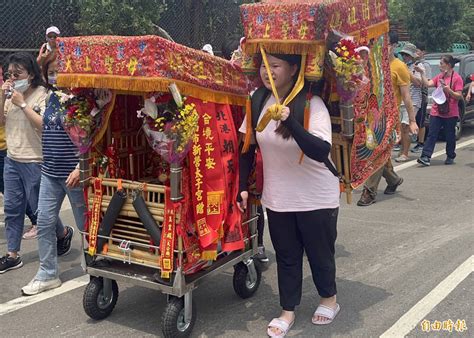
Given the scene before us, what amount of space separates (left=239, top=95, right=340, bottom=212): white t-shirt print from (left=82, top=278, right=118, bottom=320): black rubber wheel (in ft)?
4.05

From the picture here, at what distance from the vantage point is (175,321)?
132 inches

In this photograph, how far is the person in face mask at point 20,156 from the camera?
176 inches

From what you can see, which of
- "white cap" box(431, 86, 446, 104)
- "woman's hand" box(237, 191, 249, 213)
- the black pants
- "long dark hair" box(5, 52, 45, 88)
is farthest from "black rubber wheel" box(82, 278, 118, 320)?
"white cap" box(431, 86, 446, 104)

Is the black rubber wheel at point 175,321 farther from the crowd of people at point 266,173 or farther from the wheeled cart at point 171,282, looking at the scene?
the crowd of people at point 266,173

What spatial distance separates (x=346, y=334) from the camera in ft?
11.6

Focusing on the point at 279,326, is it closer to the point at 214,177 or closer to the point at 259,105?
the point at 214,177

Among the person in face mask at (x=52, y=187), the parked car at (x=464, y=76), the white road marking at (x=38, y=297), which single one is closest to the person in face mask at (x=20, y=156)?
the person in face mask at (x=52, y=187)

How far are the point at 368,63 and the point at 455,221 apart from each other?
294 cm

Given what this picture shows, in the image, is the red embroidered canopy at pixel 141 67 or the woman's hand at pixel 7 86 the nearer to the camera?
the red embroidered canopy at pixel 141 67

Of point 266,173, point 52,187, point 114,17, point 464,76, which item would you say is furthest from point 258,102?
point 464,76

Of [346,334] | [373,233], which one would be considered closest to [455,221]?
[373,233]

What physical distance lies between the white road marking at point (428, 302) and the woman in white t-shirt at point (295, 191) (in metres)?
0.41

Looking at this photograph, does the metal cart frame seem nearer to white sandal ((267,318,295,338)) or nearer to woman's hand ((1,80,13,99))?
white sandal ((267,318,295,338))

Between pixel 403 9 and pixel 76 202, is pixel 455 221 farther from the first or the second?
pixel 403 9
